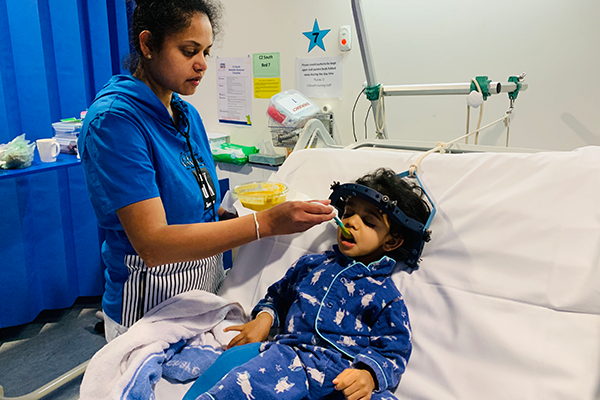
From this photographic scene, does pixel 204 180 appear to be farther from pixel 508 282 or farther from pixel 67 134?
pixel 67 134

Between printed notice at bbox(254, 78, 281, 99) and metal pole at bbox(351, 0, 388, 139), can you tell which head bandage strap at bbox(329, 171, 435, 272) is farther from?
printed notice at bbox(254, 78, 281, 99)

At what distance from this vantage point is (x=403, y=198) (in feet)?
4.01

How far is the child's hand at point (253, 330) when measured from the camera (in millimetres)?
1123

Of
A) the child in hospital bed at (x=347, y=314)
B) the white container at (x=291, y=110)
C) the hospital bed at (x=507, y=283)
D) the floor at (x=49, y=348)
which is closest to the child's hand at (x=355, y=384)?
the child in hospital bed at (x=347, y=314)

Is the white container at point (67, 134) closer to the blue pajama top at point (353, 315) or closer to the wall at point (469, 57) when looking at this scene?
the wall at point (469, 57)

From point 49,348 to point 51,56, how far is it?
1.60m

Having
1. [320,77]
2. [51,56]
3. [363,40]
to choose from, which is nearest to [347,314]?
[363,40]

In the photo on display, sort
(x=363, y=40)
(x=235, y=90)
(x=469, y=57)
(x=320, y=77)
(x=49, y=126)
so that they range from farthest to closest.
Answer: (x=235, y=90), (x=320, y=77), (x=49, y=126), (x=469, y=57), (x=363, y=40)

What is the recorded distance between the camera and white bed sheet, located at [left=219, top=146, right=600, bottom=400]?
0.90m

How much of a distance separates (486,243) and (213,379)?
0.78m

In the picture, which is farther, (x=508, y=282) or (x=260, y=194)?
(x=260, y=194)

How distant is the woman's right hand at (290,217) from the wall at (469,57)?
131cm

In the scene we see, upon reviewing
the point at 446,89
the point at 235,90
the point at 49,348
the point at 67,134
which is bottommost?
the point at 49,348

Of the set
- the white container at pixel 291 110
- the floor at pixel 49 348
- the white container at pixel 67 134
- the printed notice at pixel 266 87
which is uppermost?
the printed notice at pixel 266 87
